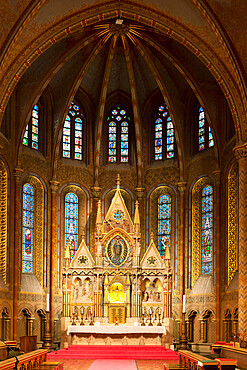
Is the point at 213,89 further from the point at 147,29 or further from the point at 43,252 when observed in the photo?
the point at 43,252

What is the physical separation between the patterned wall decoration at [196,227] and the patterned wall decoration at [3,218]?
9.38 m

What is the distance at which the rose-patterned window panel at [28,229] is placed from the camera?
31666 mm

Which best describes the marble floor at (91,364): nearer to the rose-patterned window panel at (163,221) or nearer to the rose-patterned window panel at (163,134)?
the rose-patterned window panel at (163,221)

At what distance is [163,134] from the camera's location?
114 ft

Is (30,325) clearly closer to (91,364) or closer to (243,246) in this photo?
(91,364)

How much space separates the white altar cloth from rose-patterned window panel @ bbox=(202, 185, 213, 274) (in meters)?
4.69

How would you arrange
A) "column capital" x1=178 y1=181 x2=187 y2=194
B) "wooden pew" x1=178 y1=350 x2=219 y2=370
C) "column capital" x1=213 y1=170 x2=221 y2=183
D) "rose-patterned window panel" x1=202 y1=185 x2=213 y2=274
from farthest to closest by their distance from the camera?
"column capital" x1=178 y1=181 x2=187 y2=194
"rose-patterned window panel" x1=202 y1=185 x2=213 y2=274
"column capital" x1=213 y1=170 x2=221 y2=183
"wooden pew" x1=178 y1=350 x2=219 y2=370

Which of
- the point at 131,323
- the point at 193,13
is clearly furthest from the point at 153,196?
the point at 193,13

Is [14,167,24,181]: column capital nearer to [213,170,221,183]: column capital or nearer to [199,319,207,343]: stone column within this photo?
[213,170,221,183]: column capital

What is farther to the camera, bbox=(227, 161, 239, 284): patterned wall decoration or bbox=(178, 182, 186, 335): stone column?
bbox=(178, 182, 186, 335): stone column

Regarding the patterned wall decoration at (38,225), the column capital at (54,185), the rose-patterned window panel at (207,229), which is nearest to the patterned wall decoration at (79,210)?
the column capital at (54,185)

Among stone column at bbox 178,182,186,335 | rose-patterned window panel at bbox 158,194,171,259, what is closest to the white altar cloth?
stone column at bbox 178,182,186,335

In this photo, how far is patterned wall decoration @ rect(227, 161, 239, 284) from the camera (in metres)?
29.2

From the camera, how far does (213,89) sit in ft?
103
